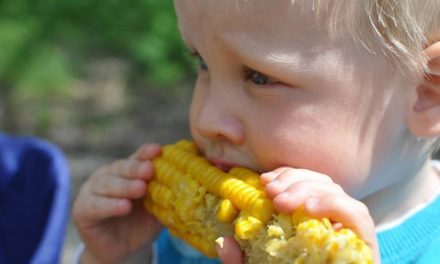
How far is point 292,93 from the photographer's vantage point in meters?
1.70

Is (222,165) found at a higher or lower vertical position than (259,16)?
lower

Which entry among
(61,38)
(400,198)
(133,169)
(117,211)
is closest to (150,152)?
(133,169)

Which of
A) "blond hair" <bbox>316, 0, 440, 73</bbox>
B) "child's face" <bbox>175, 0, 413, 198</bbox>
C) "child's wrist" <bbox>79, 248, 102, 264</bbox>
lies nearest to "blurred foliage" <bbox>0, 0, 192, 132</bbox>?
"child's wrist" <bbox>79, 248, 102, 264</bbox>

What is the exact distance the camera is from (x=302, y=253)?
146 centimetres

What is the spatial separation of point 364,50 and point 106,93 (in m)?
4.25

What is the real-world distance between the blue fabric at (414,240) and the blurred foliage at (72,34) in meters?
3.33

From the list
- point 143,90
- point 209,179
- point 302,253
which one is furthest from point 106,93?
point 302,253

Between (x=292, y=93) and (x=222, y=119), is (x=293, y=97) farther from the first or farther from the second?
(x=222, y=119)

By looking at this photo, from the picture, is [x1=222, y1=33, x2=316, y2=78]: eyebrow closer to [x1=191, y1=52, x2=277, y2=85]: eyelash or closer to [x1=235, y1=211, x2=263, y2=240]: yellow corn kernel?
[x1=191, y1=52, x2=277, y2=85]: eyelash

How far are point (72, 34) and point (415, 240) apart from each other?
3.74m

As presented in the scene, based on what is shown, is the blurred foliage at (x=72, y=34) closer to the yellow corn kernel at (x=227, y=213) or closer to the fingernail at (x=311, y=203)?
the yellow corn kernel at (x=227, y=213)

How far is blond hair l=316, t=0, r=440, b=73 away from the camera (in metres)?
1.64

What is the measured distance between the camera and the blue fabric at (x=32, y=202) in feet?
8.16

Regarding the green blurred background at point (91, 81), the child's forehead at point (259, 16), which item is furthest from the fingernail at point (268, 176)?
the green blurred background at point (91, 81)
